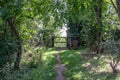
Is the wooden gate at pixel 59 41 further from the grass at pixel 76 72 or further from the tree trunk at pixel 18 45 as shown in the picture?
the tree trunk at pixel 18 45

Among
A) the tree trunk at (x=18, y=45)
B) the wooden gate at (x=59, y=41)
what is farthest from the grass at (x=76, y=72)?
the wooden gate at (x=59, y=41)

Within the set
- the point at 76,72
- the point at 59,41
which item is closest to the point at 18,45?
the point at 76,72

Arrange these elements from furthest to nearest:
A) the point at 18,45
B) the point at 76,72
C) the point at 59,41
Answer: the point at 59,41 → the point at 76,72 → the point at 18,45

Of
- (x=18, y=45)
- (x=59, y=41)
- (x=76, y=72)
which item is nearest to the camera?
(x=18, y=45)

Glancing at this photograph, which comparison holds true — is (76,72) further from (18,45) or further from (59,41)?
(59,41)

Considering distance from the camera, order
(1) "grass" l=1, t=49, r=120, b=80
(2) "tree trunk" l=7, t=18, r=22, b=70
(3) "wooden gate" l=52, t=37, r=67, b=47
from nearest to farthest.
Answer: (1) "grass" l=1, t=49, r=120, b=80
(2) "tree trunk" l=7, t=18, r=22, b=70
(3) "wooden gate" l=52, t=37, r=67, b=47

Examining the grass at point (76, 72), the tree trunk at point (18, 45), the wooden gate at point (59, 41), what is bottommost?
the grass at point (76, 72)

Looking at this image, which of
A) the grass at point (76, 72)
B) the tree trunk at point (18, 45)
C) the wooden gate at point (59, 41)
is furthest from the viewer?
the wooden gate at point (59, 41)

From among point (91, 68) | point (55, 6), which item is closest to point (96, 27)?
point (91, 68)

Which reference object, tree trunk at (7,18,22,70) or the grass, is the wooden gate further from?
tree trunk at (7,18,22,70)

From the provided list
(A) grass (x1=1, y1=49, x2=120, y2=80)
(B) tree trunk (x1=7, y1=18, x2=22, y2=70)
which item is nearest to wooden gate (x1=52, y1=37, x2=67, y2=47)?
(A) grass (x1=1, y1=49, x2=120, y2=80)

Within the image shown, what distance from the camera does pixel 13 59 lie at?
7547 mm

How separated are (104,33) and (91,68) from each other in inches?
167

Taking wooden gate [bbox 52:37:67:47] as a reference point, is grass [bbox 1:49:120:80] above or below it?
below
